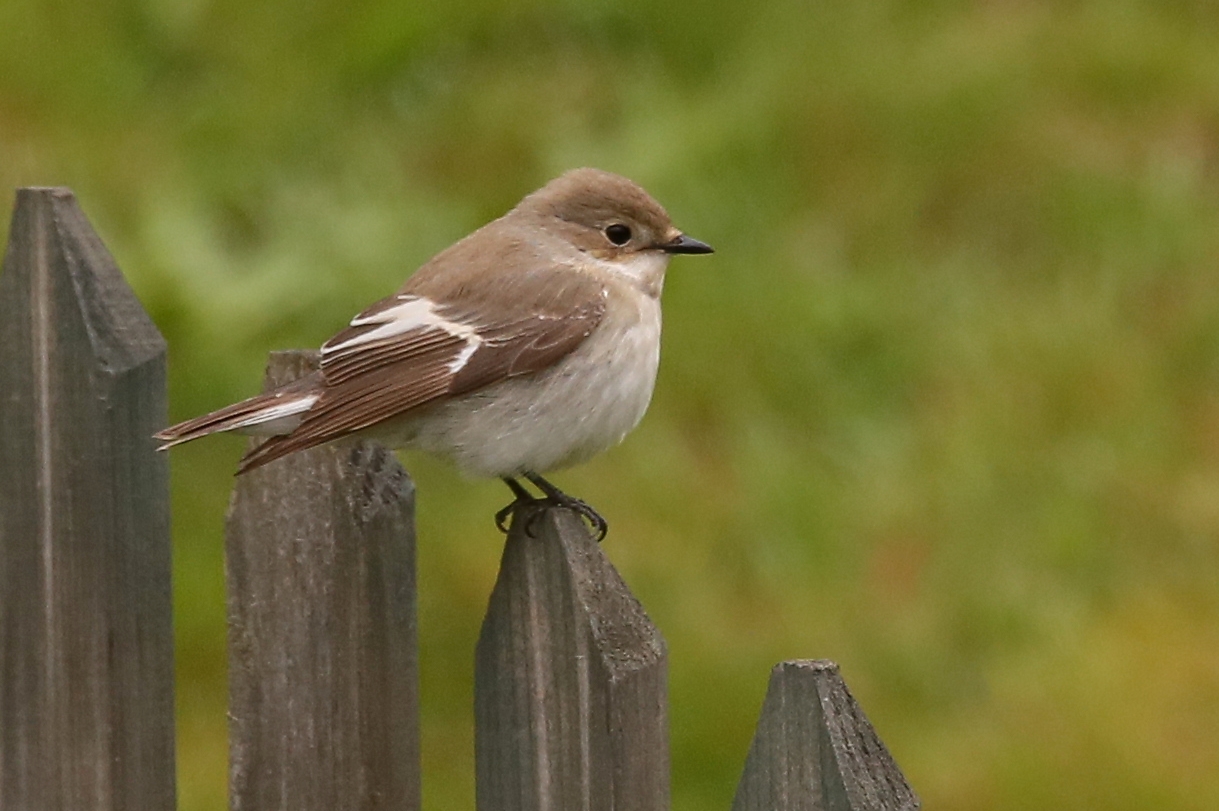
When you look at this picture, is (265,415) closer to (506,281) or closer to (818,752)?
(506,281)

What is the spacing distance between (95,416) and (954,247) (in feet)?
13.3

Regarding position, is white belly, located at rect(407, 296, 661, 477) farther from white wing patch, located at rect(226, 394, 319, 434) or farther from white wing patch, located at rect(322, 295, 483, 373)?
white wing patch, located at rect(226, 394, 319, 434)

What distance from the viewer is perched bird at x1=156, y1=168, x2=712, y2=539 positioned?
3639 mm

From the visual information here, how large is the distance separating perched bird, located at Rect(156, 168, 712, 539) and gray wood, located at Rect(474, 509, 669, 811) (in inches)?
21.2

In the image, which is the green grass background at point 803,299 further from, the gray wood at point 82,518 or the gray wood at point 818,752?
the gray wood at point 818,752

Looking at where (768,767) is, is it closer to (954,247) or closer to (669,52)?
(954,247)

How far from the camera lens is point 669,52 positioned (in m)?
7.11

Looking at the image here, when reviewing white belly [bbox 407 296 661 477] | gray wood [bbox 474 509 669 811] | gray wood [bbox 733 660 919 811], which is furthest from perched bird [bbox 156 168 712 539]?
gray wood [bbox 733 660 919 811]

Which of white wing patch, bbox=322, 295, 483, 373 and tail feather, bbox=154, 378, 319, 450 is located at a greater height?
white wing patch, bbox=322, 295, 483, 373

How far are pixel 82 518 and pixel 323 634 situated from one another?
394 millimetres

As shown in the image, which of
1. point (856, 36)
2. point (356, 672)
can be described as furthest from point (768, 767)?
point (856, 36)

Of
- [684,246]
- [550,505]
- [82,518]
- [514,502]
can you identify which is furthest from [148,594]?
[684,246]

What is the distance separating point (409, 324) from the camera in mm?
3764

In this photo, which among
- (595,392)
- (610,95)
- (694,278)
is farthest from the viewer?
(610,95)
